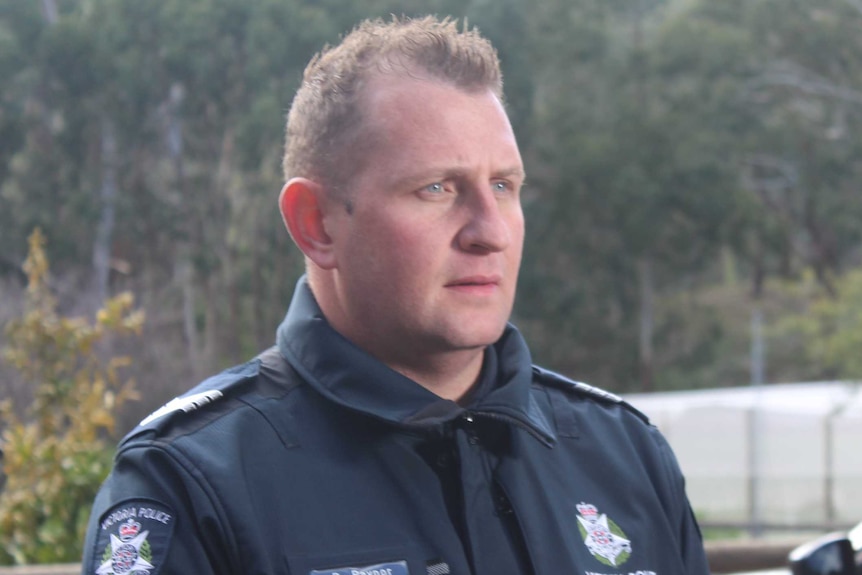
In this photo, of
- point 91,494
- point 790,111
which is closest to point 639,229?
point 790,111

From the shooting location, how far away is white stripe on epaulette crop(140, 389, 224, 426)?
1711 mm

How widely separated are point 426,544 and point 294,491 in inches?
7.3

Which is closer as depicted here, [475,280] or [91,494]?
[475,280]

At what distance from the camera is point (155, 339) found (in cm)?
2052

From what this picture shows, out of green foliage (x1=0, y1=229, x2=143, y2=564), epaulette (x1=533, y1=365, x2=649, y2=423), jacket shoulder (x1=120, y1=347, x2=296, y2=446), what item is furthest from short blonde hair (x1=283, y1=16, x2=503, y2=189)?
green foliage (x1=0, y1=229, x2=143, y2=564)

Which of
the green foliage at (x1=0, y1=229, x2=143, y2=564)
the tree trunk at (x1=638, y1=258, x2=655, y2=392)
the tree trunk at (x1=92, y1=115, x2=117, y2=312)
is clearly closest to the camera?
the green foliage at (x1=0, y1=229, x2=143, y2=564)

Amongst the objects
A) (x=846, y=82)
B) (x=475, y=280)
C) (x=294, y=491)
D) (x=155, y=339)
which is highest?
(x=846, y=82)

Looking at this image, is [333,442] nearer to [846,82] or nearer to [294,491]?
[294,491]

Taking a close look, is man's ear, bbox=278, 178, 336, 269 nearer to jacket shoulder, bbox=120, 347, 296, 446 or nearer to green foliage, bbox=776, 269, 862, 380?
jacket shoulder, bbox=120, 347, 296, 446

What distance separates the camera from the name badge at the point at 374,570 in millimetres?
1597

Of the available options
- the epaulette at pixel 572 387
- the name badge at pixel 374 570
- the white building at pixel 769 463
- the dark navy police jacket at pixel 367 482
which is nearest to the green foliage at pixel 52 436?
the epaulette at pixel 572 387

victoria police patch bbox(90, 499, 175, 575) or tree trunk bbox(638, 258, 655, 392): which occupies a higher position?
→ victoria police patch bbox(90, 499, 175, 575)

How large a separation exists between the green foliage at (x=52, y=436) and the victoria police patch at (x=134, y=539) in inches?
135

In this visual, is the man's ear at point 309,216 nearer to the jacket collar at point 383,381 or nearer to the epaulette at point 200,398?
the jacket collar at point 383,381
